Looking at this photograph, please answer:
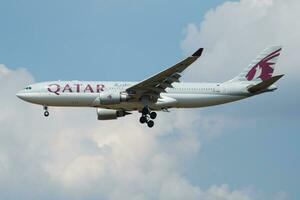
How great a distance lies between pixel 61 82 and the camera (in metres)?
81.4

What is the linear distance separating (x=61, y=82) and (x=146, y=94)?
7.98 meters

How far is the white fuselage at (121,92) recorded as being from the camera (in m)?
80.3

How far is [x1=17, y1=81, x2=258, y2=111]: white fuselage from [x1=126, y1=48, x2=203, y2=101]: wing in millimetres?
908

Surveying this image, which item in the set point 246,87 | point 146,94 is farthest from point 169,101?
point 246,87

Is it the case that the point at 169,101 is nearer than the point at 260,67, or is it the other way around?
the point at 169,101

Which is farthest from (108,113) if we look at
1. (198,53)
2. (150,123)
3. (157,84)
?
(198,53)

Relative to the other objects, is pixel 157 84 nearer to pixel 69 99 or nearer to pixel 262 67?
pixel 69 99

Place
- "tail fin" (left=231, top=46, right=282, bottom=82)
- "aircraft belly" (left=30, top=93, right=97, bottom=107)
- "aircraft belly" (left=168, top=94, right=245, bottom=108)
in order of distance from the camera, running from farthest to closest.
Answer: "tail fin" (left=231, top=46, right=282, bottom=82), "aircraft belly" (left=168, top=94, right=245, bottom=108), "aircraft belly" (left=30, top=93, right=97, bottom=107)

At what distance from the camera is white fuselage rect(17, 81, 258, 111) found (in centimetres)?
8031

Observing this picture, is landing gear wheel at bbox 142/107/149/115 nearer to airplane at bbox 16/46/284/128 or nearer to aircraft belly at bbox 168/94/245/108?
airplane at bbox 16/46/284/128

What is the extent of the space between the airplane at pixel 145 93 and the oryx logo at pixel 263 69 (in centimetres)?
24

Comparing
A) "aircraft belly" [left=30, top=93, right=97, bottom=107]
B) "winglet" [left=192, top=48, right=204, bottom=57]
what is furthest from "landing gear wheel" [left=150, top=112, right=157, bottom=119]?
"winglet" [left=192, top=48, right=204, bottom=57]

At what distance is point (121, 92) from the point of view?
3172 inches

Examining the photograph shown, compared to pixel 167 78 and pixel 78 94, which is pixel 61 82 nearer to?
pixel 78 94
